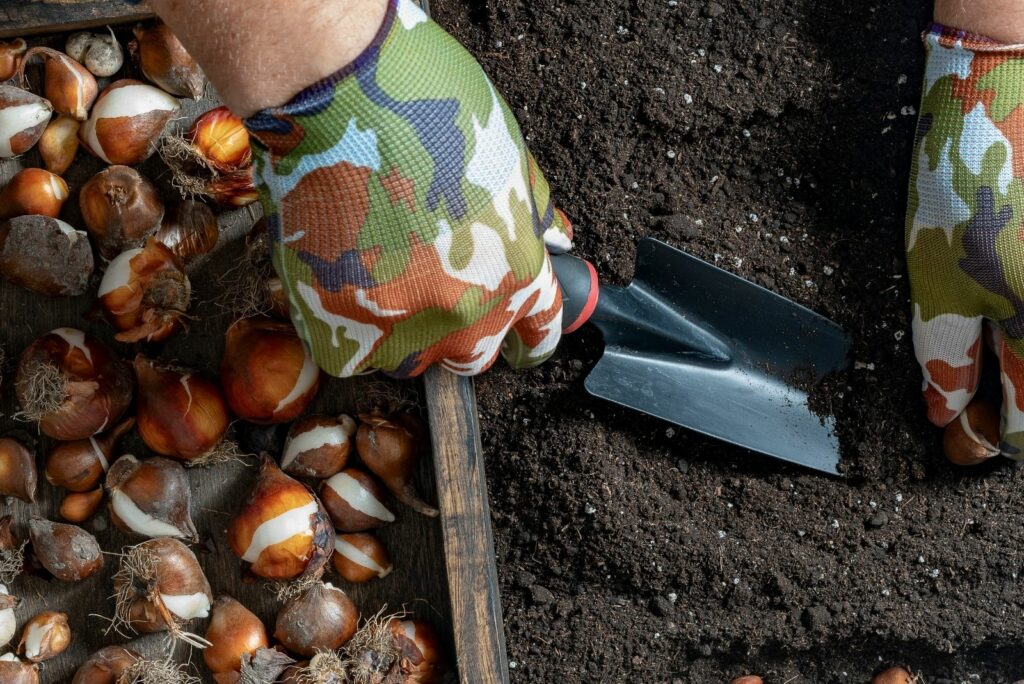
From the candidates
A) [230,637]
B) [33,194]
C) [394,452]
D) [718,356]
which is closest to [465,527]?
[394,452]

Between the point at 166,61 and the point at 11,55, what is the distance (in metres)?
0.20

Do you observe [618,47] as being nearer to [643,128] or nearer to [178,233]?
[643,128]

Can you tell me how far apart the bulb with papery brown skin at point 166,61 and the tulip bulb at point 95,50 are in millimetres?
25

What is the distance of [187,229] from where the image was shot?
108 centimetres

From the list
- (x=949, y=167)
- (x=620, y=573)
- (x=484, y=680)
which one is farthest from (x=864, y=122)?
(x=484, y=680)

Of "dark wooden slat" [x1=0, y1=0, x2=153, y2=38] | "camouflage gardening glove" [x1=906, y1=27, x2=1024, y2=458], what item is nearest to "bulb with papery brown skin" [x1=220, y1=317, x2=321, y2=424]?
"dark wooden slat" [x1=0, y1=0, x2=153, y2=38]

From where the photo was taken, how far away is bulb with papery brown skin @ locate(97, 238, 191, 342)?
3.37 feet

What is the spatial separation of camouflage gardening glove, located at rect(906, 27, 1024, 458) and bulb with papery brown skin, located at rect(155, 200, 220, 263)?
0.93 meters

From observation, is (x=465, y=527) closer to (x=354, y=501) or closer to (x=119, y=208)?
(x=354, y=501)

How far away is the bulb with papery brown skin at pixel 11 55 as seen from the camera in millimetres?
1063

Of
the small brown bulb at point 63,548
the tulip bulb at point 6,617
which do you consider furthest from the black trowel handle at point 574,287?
the tulip bulb at point 6,617

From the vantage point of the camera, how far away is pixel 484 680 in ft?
3.32

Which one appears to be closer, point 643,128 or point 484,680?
point 484,680

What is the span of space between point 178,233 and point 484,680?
2.21 feet
